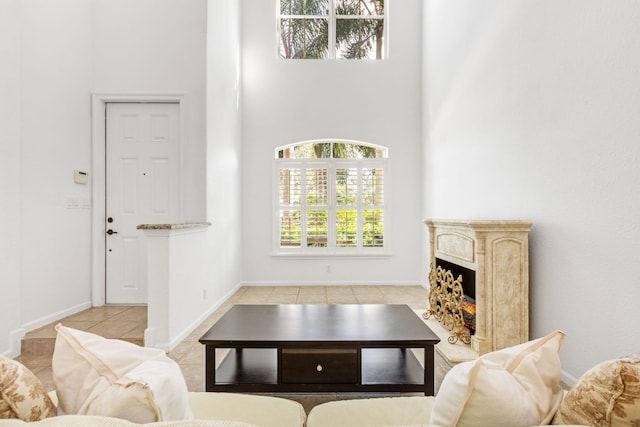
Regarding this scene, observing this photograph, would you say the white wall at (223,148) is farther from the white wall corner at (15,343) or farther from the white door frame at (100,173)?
the white wall corner at (15,343)

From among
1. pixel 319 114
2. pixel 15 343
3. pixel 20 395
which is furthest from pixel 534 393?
pixel 319 114

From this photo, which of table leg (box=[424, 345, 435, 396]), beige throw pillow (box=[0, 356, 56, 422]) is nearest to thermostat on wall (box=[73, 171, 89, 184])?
beige throw pillow (box=[0, 356, 56, 422])

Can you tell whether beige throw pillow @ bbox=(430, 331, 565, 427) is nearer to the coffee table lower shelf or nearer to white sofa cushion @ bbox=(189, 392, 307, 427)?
white sofa cushion @ bbox=(189, 392, 307, 427)

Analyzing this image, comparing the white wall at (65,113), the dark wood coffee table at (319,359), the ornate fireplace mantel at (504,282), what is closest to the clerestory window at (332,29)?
the white wall at (65,113)

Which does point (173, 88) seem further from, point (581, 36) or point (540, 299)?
point (540, 299)

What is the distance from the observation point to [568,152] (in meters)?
2.39

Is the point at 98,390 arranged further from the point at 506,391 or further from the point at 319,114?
the point at 319,114

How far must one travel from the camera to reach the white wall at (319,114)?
19.0 feet

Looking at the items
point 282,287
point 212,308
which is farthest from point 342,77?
point 212,308

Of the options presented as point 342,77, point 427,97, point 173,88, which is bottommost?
point 173,88

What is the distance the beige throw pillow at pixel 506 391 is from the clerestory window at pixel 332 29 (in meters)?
5.86

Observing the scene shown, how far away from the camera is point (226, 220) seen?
4922 mm

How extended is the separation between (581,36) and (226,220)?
13.9 ft

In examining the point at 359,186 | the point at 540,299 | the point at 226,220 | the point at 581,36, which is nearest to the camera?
the point at 581,36
